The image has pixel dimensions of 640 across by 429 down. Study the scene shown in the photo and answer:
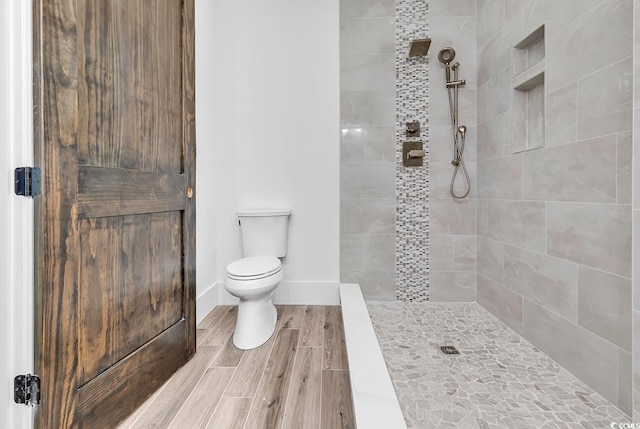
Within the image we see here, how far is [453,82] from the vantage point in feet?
7.93

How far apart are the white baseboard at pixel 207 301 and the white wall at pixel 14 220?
1.27 m

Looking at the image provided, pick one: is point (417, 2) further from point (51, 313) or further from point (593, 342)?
point (51, 313)

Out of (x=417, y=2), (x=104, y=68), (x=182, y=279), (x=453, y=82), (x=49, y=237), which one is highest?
(x=417, y=2)

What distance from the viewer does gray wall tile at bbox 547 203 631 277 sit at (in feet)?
4.05

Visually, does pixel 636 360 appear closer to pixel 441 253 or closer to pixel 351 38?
pixel 441 253

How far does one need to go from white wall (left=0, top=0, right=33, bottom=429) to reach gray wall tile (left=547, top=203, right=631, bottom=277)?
2.07 metres

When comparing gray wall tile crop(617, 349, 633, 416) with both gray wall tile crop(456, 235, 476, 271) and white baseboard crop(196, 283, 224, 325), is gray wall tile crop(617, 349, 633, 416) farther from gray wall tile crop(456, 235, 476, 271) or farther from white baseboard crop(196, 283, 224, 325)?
white baseboard crop(196, 283, 224, 325)

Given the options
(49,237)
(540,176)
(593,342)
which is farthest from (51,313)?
(540,176)

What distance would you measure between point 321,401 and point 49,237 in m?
1.15

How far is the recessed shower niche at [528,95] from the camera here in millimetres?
1845

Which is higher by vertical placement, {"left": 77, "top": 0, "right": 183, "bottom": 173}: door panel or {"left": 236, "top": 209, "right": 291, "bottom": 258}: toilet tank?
{"left": 77, "top": 0, "right": 183, "bottom": 173}: door panel

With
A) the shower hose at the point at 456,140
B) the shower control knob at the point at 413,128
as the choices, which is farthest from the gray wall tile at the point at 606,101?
the shower control knob at the point at 413,128

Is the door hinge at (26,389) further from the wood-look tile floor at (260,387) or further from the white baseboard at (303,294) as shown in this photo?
the white baseboard at (303,294)

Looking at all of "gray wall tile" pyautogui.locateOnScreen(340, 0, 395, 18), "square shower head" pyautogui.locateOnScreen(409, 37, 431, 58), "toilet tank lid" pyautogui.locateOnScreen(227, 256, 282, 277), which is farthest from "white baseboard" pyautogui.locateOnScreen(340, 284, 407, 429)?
"gray wall tile" pyautogui.locateOnScreen(340, 0, 395, 18)
